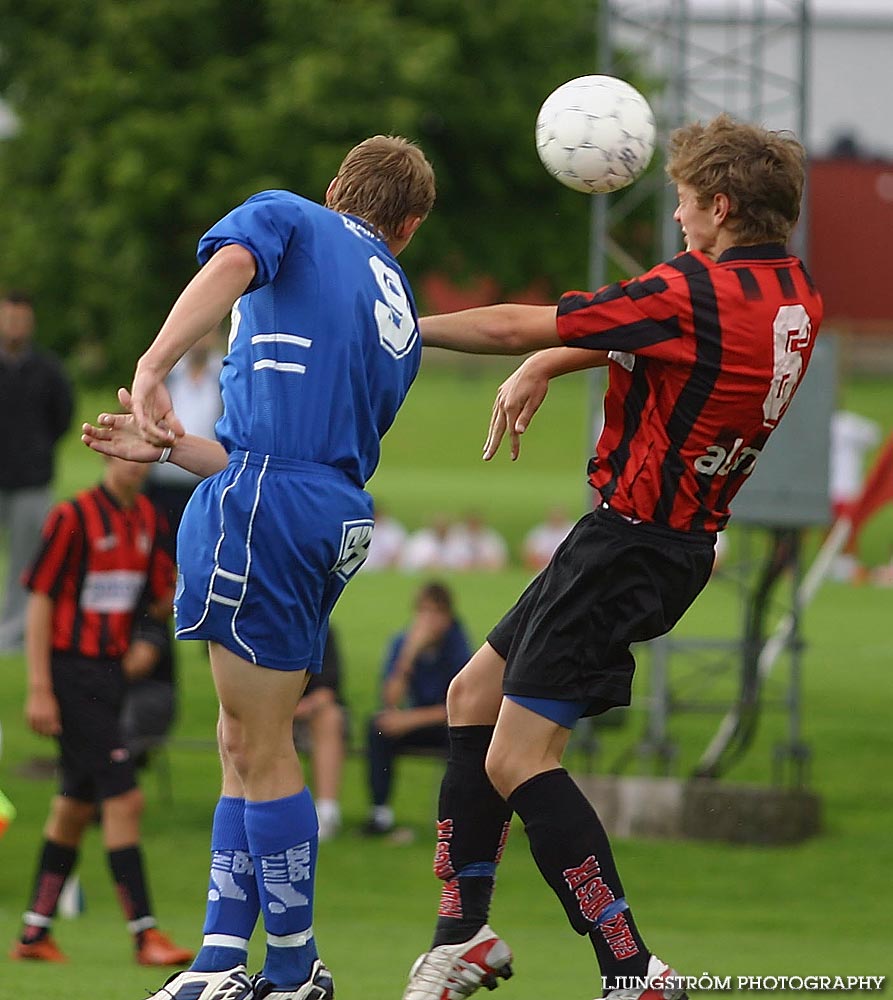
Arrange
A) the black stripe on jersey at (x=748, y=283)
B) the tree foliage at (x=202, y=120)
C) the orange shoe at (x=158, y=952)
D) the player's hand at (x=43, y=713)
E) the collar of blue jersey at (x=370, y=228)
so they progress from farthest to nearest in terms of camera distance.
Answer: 1. the tree foliage at (x=202, y=120)
2. the player's hand at (x=43, y=713)
3. the orange shoe at (x=158, y=952)
4. the collar of blue jersey at (x=370, y=228)
5. the black stripe on jersey at (x=748, y=283)

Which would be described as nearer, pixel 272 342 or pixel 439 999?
pixel 272 342

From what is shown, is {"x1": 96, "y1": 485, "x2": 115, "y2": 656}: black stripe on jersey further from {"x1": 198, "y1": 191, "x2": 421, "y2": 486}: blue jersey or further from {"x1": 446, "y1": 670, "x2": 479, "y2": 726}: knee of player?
{"x1": 198, "y1": 191, "x2": 421, "y2": 486}: blue jersey

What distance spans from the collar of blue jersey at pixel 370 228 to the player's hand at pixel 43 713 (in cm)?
403

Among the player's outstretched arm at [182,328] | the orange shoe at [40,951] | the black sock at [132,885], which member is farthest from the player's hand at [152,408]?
the orange shoe at [40,951]

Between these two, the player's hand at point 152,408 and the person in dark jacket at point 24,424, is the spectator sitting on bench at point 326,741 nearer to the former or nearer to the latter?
the person in dark jacket at point 24,424

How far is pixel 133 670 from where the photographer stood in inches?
436

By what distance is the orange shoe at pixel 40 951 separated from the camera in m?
8.15

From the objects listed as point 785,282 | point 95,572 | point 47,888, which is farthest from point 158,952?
point 785,282

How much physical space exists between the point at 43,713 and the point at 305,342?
13.5 ft

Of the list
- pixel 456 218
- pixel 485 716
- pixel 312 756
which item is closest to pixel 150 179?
pixel 456 218

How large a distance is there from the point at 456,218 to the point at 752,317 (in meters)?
14.8

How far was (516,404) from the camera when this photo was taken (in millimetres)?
5051

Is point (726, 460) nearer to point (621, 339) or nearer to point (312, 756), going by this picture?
point (621, 339)

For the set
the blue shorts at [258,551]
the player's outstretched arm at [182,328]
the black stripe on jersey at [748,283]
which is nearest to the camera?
the player's outstretched arm at [182,328]
